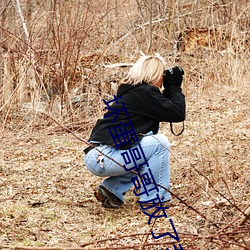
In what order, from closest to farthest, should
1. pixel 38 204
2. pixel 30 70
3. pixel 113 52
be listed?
pixel 38 204, pixel 30 70, pixel 113 52

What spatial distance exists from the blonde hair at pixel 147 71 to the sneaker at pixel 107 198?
2.86ft

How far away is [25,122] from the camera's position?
24.7 feet

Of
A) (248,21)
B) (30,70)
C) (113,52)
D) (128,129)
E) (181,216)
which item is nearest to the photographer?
(181,216)

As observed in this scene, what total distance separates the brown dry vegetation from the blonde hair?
0.75 meters

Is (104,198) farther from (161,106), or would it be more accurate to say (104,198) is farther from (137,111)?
(161,106)

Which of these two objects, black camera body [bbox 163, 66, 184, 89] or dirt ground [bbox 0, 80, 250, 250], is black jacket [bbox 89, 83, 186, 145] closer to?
black camera body [bbox 163, 66, 184, 89]

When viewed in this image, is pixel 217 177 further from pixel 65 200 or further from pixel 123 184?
pixel 65 200

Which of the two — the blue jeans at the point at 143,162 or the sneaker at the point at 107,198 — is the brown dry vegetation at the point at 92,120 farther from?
the blue jeans at the point at 143,162

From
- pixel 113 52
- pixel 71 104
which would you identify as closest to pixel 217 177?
pixel 71 104

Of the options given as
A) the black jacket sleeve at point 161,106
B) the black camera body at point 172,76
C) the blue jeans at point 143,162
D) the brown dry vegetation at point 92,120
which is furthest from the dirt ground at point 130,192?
the black camera body at point 172,76

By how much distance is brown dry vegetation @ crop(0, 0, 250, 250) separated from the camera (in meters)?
3.88

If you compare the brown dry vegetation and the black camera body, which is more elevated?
the black camera body

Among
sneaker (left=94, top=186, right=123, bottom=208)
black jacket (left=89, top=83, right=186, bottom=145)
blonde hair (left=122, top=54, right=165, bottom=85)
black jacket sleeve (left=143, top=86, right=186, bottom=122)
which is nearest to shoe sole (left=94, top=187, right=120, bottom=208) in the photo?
sneaker (left=94, top=186, right=123, bottom=208)

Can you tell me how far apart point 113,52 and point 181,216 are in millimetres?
5452
